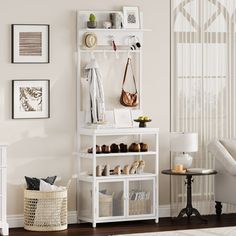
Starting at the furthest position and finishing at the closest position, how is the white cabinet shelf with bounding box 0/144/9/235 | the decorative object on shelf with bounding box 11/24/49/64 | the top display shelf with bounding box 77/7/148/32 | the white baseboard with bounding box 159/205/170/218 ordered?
the white baseboard with bounding box 159/205/170/218 → the top display shelf with bounding box 77/7/148/32 → the decorative object on shelf with bounding box 11/24/49/64 → the white cabinet shelf with bounding box 0/144/9/235

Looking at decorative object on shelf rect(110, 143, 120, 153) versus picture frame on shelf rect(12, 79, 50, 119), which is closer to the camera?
picture frame on shelf rect(12, 79, 50, 119)

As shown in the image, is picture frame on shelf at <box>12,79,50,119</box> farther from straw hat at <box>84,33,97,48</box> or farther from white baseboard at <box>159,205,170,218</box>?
white baseboard at <box>159,205,170,218</box>

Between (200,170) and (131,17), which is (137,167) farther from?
(131,17)

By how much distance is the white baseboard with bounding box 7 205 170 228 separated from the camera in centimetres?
776

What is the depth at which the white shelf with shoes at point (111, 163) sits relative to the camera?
780 cm

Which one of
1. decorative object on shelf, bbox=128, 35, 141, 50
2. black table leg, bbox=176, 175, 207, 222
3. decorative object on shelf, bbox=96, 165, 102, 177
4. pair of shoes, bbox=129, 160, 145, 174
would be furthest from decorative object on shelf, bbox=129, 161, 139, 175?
decorative object on shelf, bbox=128, 35, 141, 50

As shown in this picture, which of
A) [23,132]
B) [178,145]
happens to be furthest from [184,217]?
[23,132]

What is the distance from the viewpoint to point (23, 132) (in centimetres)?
780

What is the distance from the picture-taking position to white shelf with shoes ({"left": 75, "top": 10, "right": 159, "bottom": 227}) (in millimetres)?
7801

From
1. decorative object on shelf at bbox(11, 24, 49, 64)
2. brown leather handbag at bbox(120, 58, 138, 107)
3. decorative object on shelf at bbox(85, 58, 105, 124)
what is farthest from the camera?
brown leather handbag at bbox(120, 58, 138, 107)

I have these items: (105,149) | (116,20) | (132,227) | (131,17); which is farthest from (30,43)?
(132,227)

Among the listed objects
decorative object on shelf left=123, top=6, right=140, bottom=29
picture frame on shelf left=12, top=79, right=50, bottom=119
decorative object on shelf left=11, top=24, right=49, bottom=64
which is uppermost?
decorative object on shelf left=123, top=6, right=140, bottom=29

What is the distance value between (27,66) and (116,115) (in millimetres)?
998

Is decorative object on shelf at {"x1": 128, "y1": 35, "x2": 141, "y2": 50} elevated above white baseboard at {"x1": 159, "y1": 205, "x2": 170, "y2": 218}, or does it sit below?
above
